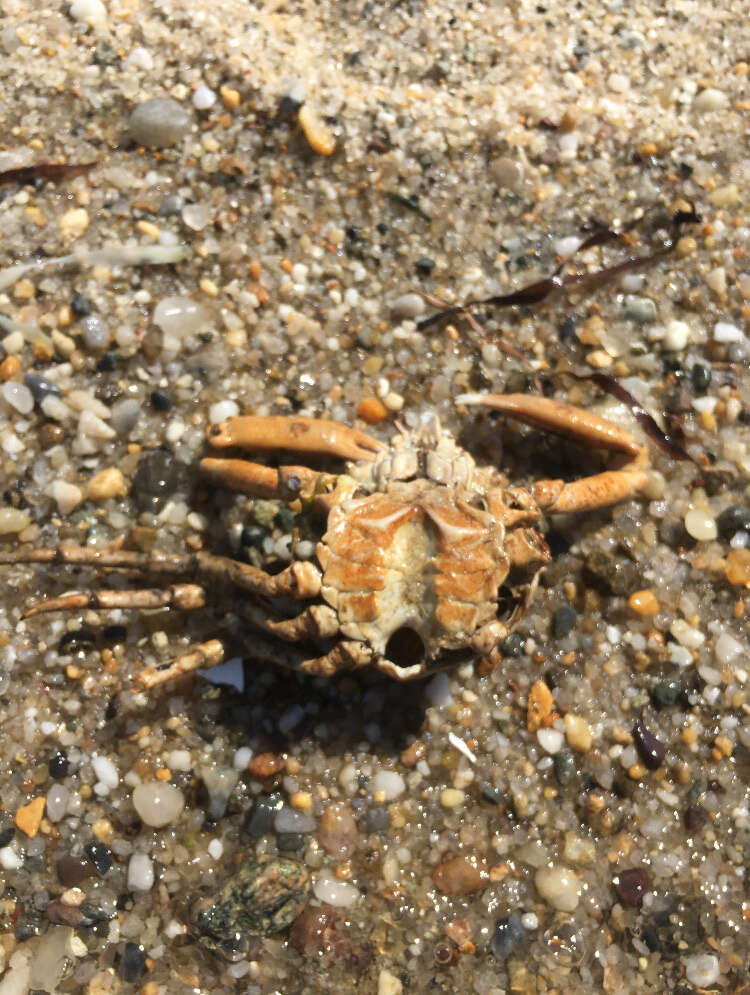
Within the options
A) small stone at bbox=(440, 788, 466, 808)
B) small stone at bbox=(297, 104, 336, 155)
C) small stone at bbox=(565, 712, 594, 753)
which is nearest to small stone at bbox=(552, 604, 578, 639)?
small stone at bbox=(565, 712, 594, 753)

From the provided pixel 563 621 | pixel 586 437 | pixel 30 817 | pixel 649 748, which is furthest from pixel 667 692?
pixel 30 817

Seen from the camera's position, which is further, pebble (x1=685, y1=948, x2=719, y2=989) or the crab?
pebble (x1=685, y1=948, x2=719, y2=989)

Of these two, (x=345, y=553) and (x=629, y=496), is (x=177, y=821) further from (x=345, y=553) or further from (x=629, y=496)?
(x=629, y=496)

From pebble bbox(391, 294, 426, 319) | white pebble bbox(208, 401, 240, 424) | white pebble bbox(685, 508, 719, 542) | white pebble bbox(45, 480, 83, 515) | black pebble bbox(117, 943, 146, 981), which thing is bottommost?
black pebble bbox(117, 943, 146, 981)

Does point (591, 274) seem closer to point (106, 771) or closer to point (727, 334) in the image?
point (727, 334)

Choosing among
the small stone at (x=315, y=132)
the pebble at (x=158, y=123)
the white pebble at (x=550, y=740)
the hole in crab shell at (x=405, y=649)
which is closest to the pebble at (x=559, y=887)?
the white pebble at (x=550, y=740)

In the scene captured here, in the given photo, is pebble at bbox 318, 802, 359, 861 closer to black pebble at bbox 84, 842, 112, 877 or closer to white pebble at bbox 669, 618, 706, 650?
black pebble at bbox 84, 842, 112, 877

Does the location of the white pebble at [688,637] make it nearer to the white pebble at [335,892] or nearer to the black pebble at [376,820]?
the black pebble at [376,820]
